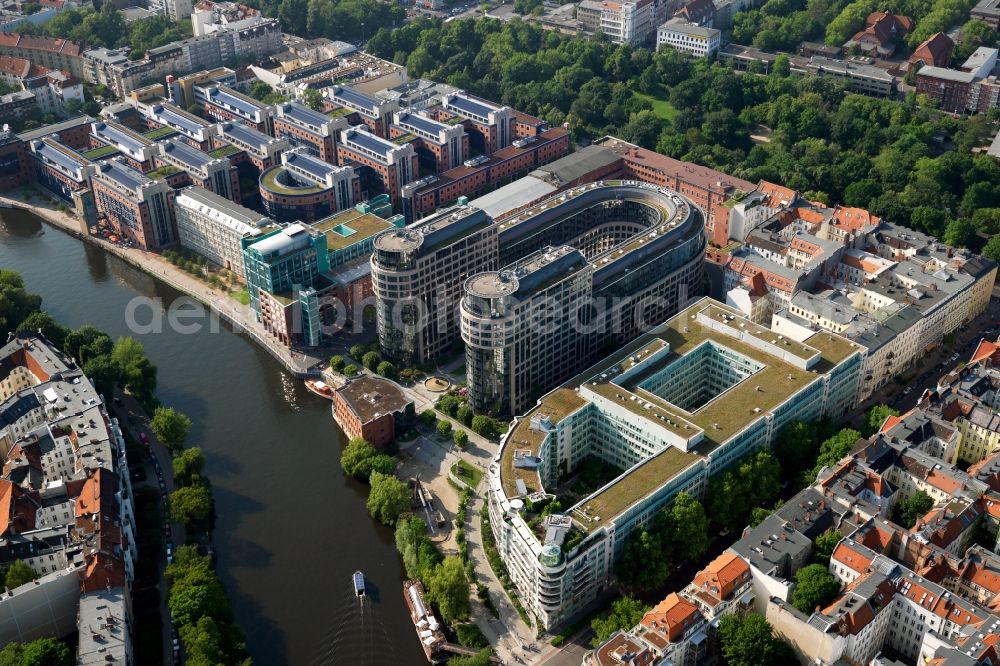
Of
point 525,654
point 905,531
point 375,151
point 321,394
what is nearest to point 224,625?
point 525,654

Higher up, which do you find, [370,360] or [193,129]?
[193,129]

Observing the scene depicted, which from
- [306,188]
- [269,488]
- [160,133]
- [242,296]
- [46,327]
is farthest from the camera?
[160,133]

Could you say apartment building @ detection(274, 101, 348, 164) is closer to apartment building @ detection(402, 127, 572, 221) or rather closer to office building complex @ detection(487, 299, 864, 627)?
apartment building @ detection(402, 127, 572, 221)

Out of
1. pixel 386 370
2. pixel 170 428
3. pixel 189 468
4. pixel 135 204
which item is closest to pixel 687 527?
pixel 386 370

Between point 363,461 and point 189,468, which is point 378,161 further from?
point 189,468

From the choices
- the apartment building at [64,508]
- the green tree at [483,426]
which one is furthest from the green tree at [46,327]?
the green tree at [483,426]

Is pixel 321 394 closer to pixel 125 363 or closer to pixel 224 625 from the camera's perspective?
pixel 125 363

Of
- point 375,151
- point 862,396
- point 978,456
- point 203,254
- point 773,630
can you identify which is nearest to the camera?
point 773,630
